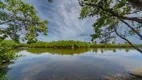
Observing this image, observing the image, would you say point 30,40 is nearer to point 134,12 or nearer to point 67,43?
point 134,12

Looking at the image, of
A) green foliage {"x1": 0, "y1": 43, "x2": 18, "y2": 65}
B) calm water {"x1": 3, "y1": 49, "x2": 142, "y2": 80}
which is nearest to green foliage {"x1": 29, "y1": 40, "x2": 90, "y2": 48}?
calm water {"x1": 3, "y1": 49, "x2": 142, "y2": 80}

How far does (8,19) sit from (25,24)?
145 cm

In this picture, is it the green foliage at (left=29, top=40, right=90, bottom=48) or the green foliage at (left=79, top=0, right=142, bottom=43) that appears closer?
the green foliage at (left=79, top=0, right=142, bottom=43)

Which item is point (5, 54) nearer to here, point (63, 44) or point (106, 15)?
point (106, 15)

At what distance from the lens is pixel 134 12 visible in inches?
509

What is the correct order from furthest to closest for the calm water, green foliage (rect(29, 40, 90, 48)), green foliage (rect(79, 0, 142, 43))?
green foliage (rect(29, 40, 90, 48)) < the calm water < green foliage (rect(79, 0, 142, 43))

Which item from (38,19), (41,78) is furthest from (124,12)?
(41,78)

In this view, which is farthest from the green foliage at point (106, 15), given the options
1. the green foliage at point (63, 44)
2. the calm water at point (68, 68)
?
the green foliage at point (63, 44)

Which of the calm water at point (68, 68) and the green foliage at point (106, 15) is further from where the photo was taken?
the calm water at point (68, 68)

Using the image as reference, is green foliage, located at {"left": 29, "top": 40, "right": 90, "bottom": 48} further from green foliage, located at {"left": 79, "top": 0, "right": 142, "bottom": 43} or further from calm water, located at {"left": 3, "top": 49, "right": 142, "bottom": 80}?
green foliage, located at {"left": 79, "top": 0, "right": 142, "bottom": 43}

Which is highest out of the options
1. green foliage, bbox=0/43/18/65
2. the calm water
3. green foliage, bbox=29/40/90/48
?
green foliage, bbox=29/40/90/48

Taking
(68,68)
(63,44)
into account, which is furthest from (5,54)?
(63,44)

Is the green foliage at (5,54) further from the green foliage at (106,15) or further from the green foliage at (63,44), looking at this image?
the green foliage at (63,44)

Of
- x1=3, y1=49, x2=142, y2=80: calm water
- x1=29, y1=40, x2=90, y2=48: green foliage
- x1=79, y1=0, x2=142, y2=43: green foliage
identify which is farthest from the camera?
x1=29, y1=40, x2=90, y2=48: green foliage
